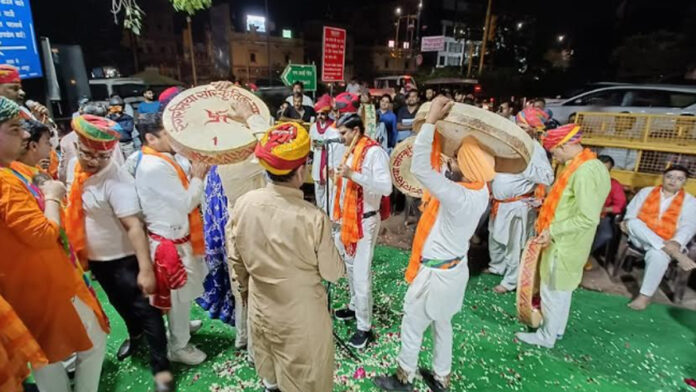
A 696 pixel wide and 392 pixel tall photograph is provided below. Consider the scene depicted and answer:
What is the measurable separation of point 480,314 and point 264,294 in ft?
8.72

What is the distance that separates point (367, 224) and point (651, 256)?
3298 millimetres

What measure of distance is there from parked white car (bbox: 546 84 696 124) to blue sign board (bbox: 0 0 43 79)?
1127cm

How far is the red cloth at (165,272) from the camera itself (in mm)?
2400

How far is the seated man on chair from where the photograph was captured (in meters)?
3.75

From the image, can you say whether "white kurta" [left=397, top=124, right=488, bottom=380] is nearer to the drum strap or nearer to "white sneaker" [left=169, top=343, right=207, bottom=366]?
the drum strap

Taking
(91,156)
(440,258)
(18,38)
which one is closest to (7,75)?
(91,156)

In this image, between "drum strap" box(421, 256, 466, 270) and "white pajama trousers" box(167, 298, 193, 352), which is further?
"white pajama trousers" box(167, 298, 193, 352)

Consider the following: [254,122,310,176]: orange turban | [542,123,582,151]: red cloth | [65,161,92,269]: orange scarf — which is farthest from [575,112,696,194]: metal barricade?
[65,161,92,269]: orange scarf

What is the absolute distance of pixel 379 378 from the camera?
8.86 ft

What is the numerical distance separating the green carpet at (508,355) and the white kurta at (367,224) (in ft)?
1.30

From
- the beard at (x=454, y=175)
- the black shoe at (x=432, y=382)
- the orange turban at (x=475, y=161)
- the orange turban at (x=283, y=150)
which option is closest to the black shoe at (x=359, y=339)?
the black shoe at (x=432, y=382)

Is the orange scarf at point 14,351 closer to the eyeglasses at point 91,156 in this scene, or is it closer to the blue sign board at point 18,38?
the eyeglasses at point 91,156

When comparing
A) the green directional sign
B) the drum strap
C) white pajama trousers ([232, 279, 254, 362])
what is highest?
the green directional sign

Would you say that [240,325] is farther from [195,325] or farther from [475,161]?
[475,161]
